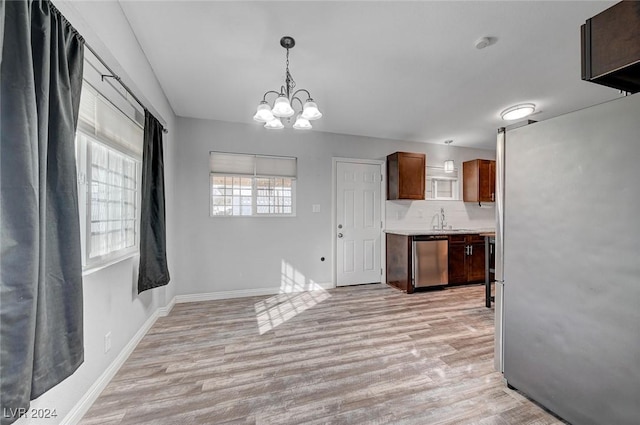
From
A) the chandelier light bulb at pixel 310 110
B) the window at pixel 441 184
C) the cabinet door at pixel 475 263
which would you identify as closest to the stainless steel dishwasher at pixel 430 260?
the cabinet door at pixel 475 263

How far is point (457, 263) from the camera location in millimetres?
4246

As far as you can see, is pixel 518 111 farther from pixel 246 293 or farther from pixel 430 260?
pixel 246 293

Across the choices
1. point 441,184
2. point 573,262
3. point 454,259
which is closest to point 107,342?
point 573,262

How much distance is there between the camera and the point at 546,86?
2729mm

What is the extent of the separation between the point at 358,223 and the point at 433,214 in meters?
1.61

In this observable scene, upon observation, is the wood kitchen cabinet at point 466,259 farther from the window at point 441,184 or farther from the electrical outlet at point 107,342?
the electrical outlet at point 107,342

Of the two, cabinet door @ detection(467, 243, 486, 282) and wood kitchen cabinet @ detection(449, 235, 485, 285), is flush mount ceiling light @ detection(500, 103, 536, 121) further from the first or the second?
cabinet door @ detection(467, 243, 486, 282)

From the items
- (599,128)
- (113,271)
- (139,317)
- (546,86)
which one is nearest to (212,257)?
(139,317)

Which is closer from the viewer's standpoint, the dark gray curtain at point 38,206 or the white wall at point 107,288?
the dark gray curtain at point 38,206

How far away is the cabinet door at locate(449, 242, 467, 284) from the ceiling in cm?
208

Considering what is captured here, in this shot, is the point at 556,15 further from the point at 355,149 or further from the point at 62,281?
the point at 62,281

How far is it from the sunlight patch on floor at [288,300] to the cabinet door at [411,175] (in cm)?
215

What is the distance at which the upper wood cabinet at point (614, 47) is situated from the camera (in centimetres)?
112

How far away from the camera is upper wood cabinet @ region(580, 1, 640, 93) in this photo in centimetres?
112
